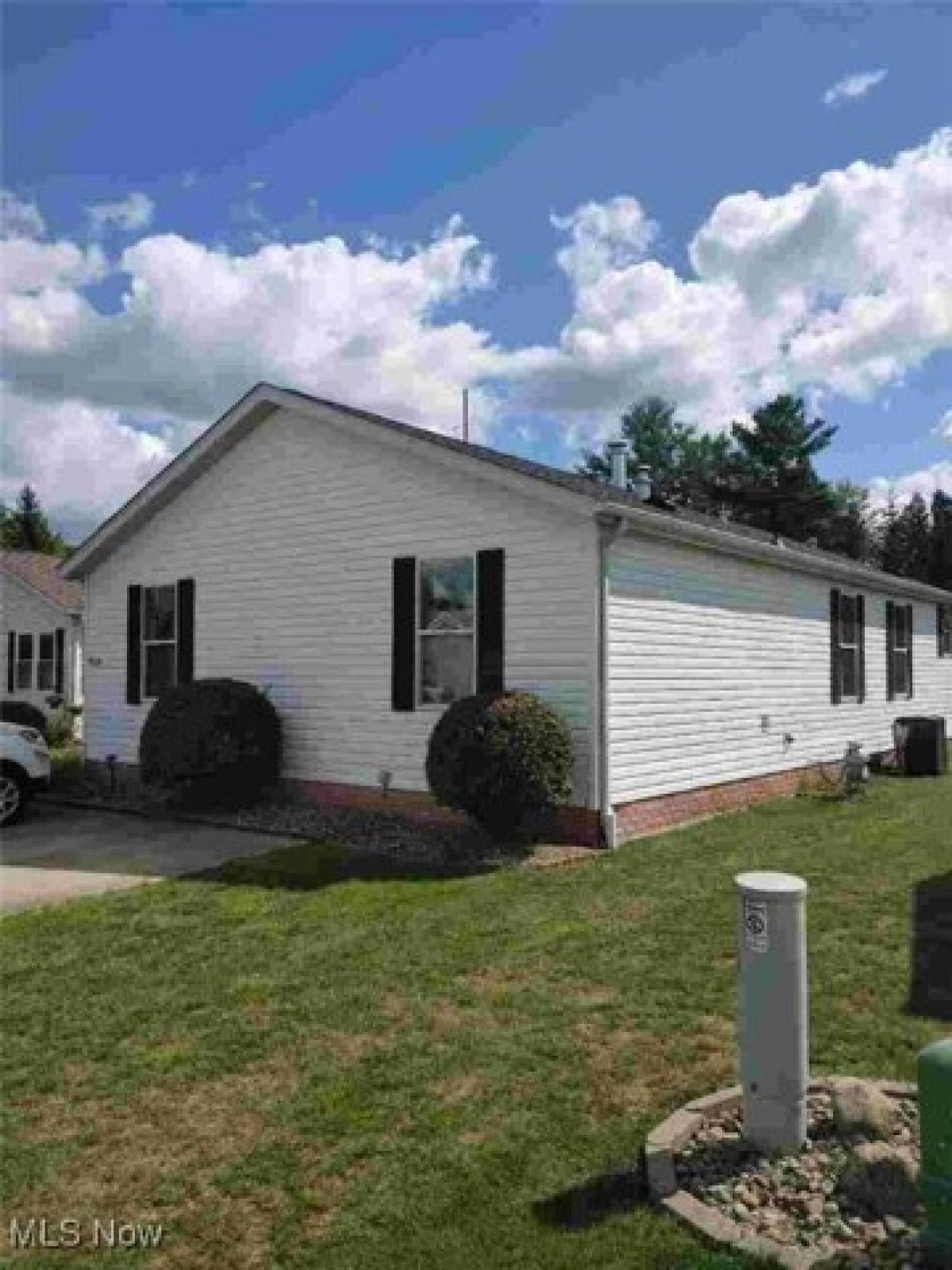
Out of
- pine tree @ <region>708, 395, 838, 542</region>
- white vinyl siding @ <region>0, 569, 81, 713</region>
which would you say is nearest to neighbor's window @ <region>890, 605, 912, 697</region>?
white vinyl siding @ <region>0, 569, 81, 713</region>

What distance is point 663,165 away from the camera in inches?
430

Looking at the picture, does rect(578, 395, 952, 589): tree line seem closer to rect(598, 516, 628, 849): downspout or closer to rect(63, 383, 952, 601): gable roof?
rect(63, 383, 952, 601): gable roof

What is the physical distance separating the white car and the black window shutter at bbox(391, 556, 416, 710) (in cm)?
430

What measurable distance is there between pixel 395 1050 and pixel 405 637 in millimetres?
6389

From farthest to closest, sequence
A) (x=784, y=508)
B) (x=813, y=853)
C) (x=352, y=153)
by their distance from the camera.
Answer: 1. (x=784, y=508)
2. (x=352, y=153)
3. (x=813, y=853)

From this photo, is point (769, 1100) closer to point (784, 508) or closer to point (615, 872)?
point (615, 872)

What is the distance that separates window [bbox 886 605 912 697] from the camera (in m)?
17.5

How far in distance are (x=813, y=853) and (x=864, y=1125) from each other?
5.74m

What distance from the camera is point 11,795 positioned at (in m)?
11.3

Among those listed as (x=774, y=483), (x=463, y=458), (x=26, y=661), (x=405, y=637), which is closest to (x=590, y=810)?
(x=405, y=637)

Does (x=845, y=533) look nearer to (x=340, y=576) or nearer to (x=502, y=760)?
(x=340, y=576)

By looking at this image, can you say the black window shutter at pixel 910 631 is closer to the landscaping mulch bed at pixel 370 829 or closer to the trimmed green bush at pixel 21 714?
the landscaping mulch bed at pixel 370 829

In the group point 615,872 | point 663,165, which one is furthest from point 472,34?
point 615,872

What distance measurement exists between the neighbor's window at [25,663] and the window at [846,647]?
20236 millimetres
